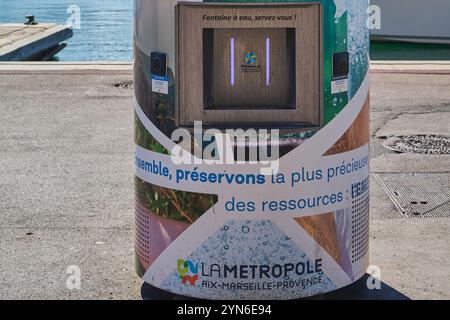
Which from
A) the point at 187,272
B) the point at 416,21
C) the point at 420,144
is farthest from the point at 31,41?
the point at 187,272

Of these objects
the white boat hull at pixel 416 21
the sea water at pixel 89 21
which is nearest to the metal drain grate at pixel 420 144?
the sea water at pixel 89 21

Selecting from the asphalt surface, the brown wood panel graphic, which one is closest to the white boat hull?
the asphalt surface

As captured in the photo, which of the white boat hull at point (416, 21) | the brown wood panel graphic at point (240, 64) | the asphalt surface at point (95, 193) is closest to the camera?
the brown wood panel graphic at point (240, 64)

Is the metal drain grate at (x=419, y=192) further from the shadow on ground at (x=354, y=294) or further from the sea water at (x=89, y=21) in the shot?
the sea water at (x=89, y=21)

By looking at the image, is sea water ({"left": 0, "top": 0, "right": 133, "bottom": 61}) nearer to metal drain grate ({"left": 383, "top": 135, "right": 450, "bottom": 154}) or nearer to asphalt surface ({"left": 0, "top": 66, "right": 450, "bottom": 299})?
asphalt surface ({"left": 0, "top": 66, "right": 450, "bottom": 299})

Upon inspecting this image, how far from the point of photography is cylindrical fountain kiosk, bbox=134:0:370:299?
14.2 feet

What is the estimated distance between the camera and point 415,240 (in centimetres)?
579

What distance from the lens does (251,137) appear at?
14.2 feet

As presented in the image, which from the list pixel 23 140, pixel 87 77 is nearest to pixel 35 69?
pixel 87 77

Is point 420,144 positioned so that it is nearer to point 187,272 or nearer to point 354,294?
point 354,294

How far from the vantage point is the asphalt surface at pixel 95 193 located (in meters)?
5.12

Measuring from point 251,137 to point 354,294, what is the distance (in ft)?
3.60

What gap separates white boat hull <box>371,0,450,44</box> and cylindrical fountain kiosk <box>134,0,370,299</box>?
75.7ft

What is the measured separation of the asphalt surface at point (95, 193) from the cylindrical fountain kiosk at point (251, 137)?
0.46 m
